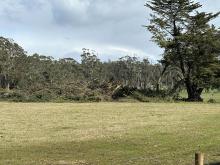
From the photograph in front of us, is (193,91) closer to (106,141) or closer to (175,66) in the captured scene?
(175,66)

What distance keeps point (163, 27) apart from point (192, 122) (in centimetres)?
3345

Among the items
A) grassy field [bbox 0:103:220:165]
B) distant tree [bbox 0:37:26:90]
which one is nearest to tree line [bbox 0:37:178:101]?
distant tree [bbox 0:37:26:90]

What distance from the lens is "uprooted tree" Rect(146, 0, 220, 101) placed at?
56.6m

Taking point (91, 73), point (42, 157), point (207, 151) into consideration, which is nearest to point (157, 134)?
point (207, 151)

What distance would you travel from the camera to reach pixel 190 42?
57031 millimetres

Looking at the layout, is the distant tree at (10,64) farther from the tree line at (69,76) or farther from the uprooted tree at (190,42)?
the uprooted tree at (190,42)

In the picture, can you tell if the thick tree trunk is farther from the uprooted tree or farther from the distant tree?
the distant tree

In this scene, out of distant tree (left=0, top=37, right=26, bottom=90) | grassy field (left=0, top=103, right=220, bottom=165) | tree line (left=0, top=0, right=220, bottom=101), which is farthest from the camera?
distant tree (left=0, top=37, right=26, bottom=90)

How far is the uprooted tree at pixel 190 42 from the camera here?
186ft

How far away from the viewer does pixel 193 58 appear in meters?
57.6

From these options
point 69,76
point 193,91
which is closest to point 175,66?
point 193,91

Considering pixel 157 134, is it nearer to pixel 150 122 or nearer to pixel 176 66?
pixel 150 122

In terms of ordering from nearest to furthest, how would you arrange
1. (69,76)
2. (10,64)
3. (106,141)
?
(106,141)
(10,64)
(69,76)

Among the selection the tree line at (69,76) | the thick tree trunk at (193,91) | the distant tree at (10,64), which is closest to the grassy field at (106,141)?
the tree line at (69,76)
